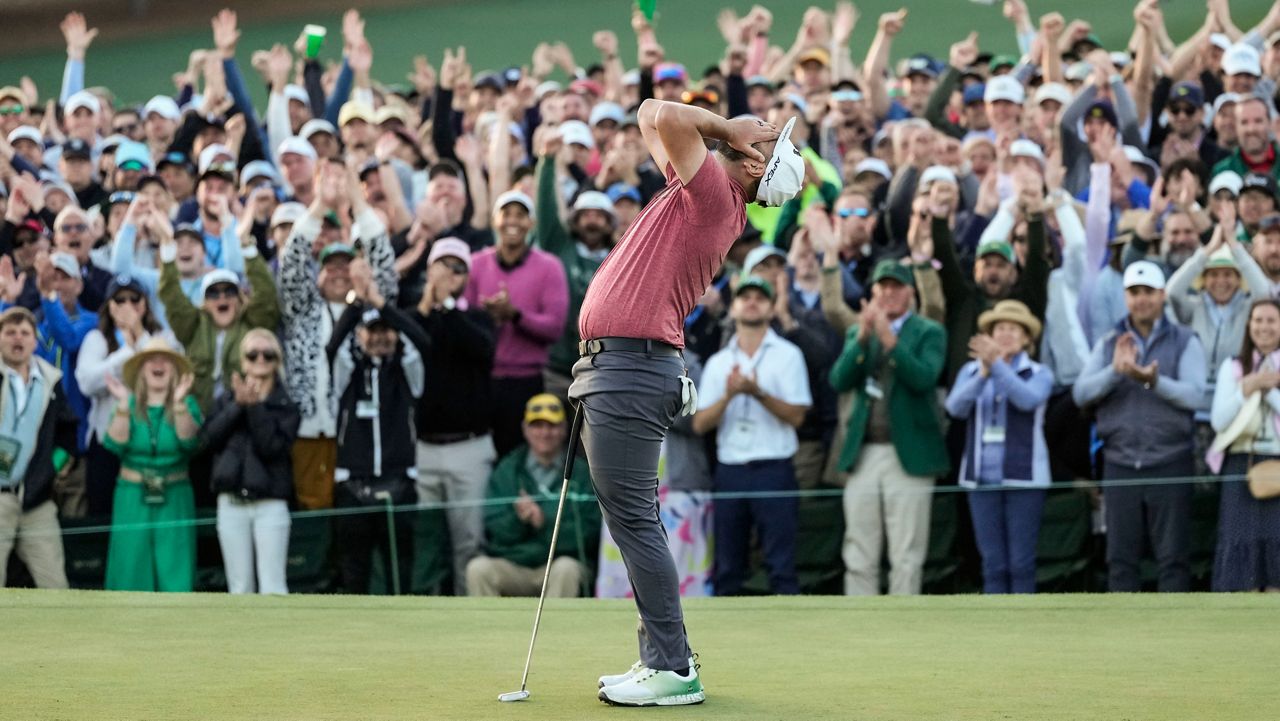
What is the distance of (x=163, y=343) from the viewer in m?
11.7

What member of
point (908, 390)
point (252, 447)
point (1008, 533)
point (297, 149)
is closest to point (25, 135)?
point (297, 149)

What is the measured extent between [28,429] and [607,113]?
18.5ft

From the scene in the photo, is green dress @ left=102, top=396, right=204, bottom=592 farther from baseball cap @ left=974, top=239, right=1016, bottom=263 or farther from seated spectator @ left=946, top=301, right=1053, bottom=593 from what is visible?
baseball cap @ left=974, top=239, right=1016, bottom=263

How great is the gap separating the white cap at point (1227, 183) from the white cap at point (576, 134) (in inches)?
193

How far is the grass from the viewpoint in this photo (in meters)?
5.82

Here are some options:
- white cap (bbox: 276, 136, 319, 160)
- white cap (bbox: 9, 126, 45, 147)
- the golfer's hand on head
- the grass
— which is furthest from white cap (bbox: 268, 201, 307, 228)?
the golfer's hand on head

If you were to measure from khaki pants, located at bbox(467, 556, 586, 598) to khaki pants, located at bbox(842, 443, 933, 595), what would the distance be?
1677mm

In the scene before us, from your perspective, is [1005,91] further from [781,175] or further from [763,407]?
[781,175]

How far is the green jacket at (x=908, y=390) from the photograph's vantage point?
11.2 m

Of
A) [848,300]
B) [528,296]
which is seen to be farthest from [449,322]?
[848,300]

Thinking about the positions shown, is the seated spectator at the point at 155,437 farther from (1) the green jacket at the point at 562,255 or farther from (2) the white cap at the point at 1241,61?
(2) the white cap at the point at 1241,61

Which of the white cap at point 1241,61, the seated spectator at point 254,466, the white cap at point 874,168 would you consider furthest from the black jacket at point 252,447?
the white cap at point 1241,61

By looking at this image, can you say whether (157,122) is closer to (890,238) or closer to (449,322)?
(449,322)

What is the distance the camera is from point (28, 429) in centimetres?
1154
